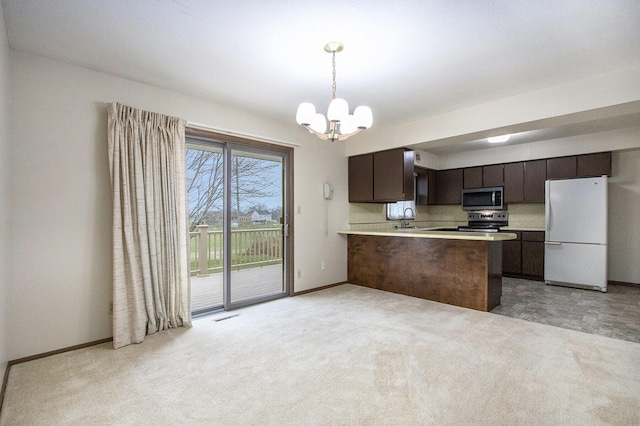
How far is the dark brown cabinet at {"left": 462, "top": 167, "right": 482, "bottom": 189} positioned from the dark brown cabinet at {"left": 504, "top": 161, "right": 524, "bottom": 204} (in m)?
0.46

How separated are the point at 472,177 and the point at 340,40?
16.1 feet

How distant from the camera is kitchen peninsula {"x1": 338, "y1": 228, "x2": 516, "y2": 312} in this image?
366cm

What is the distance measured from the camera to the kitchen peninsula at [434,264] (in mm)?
3658

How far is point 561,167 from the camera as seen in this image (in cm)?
510

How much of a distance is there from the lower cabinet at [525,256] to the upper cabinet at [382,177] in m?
2.44

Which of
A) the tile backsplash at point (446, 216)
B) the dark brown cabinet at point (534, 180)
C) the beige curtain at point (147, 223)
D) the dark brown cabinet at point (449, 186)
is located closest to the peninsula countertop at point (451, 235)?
the tile backsplash at point (446, 216)

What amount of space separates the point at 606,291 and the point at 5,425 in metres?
6.52

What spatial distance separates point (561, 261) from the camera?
4.81 meters

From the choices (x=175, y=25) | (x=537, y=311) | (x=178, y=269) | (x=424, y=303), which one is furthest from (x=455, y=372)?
(x=175, y=25)

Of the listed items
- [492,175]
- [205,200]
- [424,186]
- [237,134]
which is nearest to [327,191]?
[237,134]

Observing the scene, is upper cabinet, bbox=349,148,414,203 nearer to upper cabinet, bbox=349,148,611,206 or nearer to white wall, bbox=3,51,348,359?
upper cabinet, bbox=349,148,611,206

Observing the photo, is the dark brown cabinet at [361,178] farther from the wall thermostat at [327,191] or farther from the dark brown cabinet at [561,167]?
the dark brown cabinet at [561,167]

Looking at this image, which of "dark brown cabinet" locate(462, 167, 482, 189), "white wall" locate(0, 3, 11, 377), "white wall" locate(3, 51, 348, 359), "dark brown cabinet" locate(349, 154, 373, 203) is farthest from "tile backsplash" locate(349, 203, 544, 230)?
"white wall" locate(0, 3, 11, 377)

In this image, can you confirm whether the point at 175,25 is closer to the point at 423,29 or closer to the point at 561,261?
the point at 423,29
